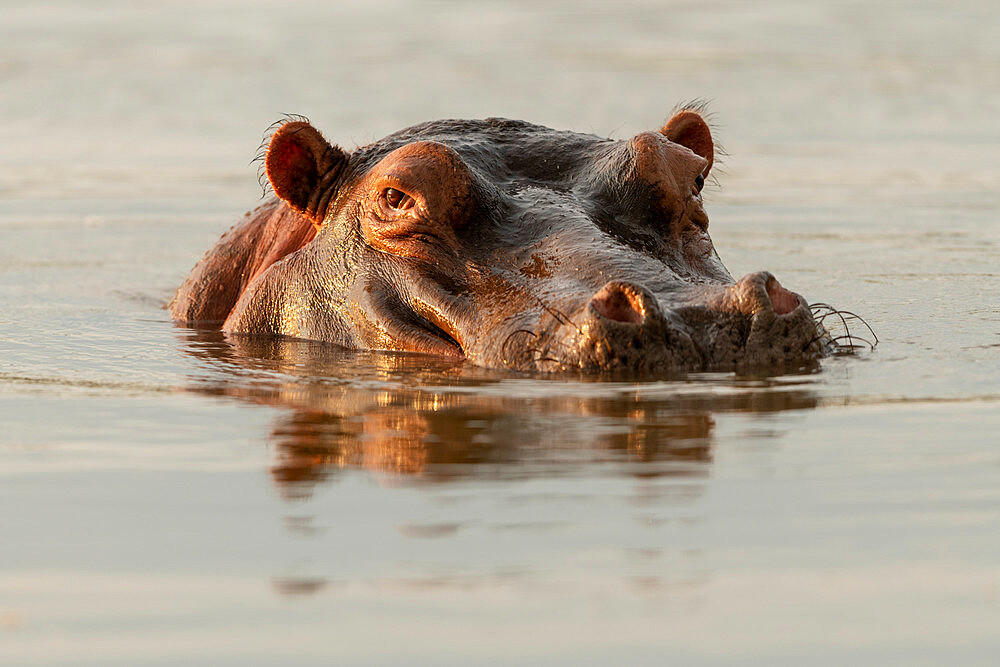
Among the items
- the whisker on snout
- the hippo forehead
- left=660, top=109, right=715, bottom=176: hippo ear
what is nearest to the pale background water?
the whisker on snout

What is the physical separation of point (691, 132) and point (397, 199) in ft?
7.22

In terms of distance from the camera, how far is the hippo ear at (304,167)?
7.96 metres

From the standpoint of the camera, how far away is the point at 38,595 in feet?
12.2

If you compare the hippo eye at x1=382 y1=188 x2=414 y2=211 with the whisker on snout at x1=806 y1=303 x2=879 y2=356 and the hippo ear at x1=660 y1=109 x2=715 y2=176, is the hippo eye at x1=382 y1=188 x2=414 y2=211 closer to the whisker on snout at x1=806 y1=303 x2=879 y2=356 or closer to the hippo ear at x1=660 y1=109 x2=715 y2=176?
the whisker on snout at x1=806 y1=303 x2=879 y2=356

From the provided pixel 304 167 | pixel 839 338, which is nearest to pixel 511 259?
pixel 839 338

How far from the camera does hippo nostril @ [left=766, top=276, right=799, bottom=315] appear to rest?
20.3 feet

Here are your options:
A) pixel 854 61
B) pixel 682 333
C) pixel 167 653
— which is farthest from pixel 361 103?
pixel 167 653

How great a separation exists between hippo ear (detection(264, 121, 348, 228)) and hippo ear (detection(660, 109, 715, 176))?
1889 mm

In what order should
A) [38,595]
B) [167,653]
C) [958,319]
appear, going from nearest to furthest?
[167,653]
[38,595]
[958,319]

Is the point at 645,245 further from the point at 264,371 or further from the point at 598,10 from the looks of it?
the point at 598,10

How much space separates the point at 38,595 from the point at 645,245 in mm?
3928

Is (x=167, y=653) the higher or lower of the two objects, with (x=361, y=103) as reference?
lower

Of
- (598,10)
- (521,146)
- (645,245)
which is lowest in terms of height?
(645,245)

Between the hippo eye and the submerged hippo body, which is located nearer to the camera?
the submerged hippo body
